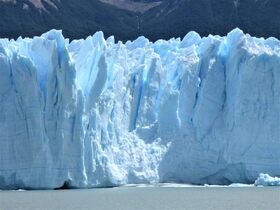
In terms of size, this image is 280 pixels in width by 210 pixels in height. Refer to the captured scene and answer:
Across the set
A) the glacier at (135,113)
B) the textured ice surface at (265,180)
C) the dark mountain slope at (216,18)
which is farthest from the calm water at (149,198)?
the dark mountain slope at (216,18)

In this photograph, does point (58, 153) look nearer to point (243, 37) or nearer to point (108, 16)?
point (243, 37)

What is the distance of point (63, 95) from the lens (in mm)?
25281

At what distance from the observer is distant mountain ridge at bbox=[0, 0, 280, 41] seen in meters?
60.8

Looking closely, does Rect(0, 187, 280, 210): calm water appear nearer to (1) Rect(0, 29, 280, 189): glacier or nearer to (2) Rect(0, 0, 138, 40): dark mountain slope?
(1) Rect(0, 29, 280, 189): glacier

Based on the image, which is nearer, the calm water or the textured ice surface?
the calm water

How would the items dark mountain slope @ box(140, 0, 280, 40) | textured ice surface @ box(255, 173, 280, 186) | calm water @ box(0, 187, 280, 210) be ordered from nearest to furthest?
calm water @ box(0, 187, 280, 210) < textured ice surface @ box(255, 173, 280, 186) < dark mountain slope @ box(140, 0, 280, 40)

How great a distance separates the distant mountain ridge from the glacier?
103ft

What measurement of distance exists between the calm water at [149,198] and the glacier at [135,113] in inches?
34.3

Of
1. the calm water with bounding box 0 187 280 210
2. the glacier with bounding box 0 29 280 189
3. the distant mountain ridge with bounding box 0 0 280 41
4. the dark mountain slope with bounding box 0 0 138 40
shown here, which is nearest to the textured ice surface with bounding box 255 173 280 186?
the calm water with bounding box 0 187 280 210

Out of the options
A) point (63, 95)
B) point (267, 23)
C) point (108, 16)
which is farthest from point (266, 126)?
point (108, 16)

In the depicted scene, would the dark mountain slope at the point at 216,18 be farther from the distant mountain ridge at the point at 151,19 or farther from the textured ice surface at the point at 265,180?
the textured ice surface at the point at 265,180

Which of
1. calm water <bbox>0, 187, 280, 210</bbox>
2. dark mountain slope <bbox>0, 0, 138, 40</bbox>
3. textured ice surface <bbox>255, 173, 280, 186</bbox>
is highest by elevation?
dark mountain slope <bbox>0, 0, 138, 40</bbox>

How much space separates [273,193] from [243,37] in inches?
239

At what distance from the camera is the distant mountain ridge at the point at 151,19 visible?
60750 mm
